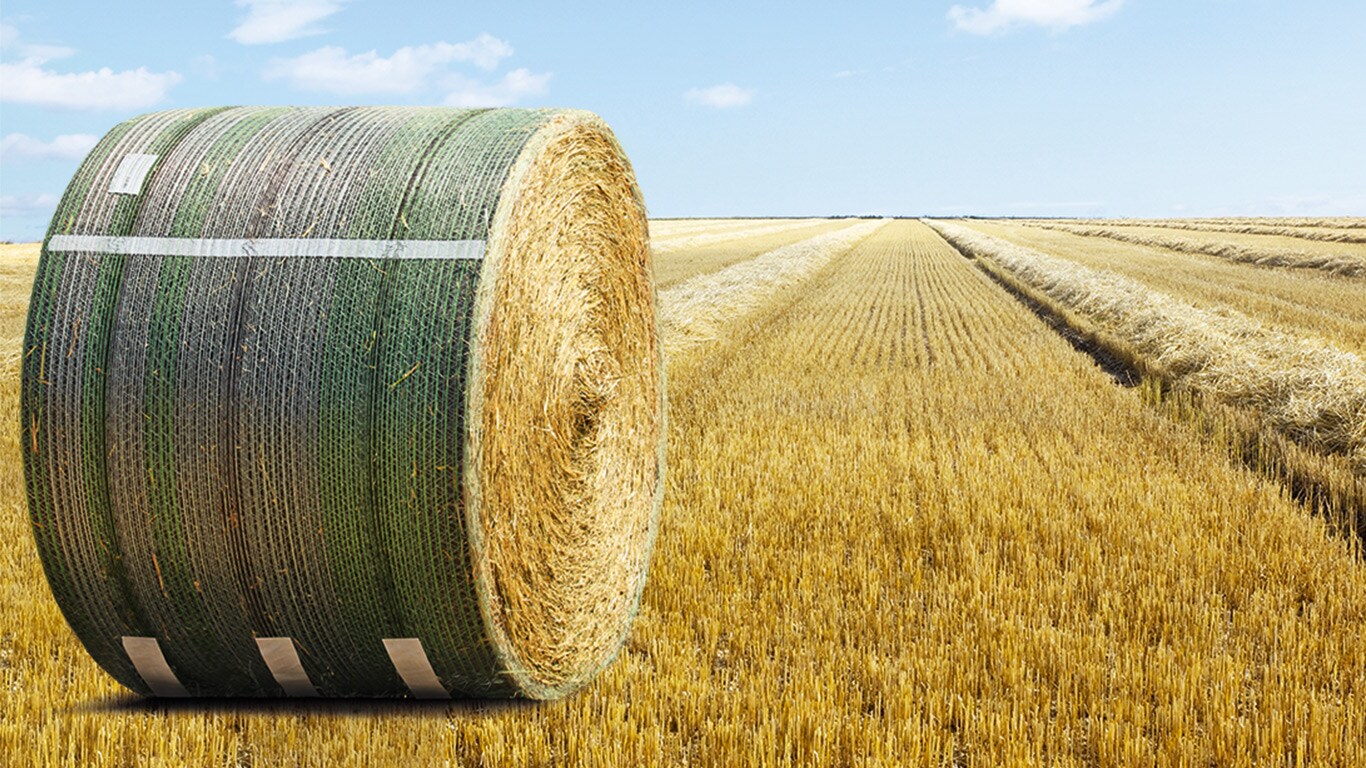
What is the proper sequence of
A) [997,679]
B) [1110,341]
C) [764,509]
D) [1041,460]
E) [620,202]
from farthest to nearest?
[1110,341] → [1041,460] → [764,509] → [620,202] → [997,679]

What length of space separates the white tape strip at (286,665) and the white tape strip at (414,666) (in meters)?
0.37

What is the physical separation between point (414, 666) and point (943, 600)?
248 centimetres

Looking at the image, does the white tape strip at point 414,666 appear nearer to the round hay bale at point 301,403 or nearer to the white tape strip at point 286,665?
the round hay bale at point 301,403

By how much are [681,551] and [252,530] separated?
2.78m

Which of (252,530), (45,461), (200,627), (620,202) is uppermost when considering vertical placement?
(620,202)

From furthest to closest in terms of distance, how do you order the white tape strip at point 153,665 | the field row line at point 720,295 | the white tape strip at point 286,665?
the field row line at point 720,295 < the white tape strip at point 153,665 < the white tape strip at point 286,665

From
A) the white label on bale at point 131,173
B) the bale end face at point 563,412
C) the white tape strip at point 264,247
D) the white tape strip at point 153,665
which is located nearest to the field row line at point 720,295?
the bale end face at point 563,412

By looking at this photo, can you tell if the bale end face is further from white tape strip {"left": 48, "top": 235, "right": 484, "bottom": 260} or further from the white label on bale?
the white label on bale

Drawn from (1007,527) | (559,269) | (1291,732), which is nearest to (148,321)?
(559,269)

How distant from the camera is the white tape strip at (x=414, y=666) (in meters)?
3.67

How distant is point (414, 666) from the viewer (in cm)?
375

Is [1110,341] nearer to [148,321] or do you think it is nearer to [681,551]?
[681,551]

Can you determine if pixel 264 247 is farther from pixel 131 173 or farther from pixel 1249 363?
pixel 1249 363

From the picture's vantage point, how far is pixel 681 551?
588cm
